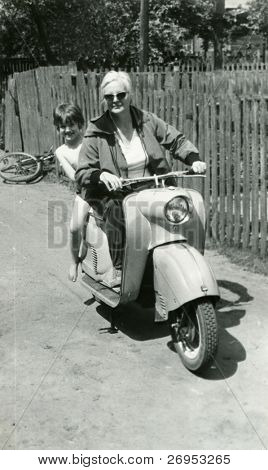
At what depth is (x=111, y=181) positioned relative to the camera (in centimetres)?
427

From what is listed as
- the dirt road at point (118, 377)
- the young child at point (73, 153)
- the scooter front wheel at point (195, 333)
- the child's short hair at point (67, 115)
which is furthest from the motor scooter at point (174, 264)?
the child's short hair at point (67, 115)

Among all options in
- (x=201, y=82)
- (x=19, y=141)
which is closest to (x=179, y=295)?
(x=201, y=82)

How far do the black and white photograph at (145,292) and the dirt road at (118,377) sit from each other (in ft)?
0.04

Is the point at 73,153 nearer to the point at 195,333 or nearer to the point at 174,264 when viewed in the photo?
the point at 174,264

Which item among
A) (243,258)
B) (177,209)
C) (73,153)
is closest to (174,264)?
(177,209)

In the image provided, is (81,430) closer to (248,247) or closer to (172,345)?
(172,345)

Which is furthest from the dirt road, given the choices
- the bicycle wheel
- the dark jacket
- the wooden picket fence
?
the bicycle wheel

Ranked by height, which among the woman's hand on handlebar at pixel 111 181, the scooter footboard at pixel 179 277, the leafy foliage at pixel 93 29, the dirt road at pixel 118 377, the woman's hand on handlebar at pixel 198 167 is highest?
the leafy foliage at pixel 93 29

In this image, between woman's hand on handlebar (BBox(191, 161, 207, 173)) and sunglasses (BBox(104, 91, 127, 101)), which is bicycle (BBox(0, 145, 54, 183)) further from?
woman's hand on handlebar (BBox(191, 161, 207, 173))

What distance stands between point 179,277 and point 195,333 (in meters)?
0.37

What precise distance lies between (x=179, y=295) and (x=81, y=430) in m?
1.03

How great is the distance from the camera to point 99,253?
16.6 feet

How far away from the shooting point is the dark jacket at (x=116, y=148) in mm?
4699

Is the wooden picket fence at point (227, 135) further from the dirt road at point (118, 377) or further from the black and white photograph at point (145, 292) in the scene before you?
the dirt road at point (118, 377)
